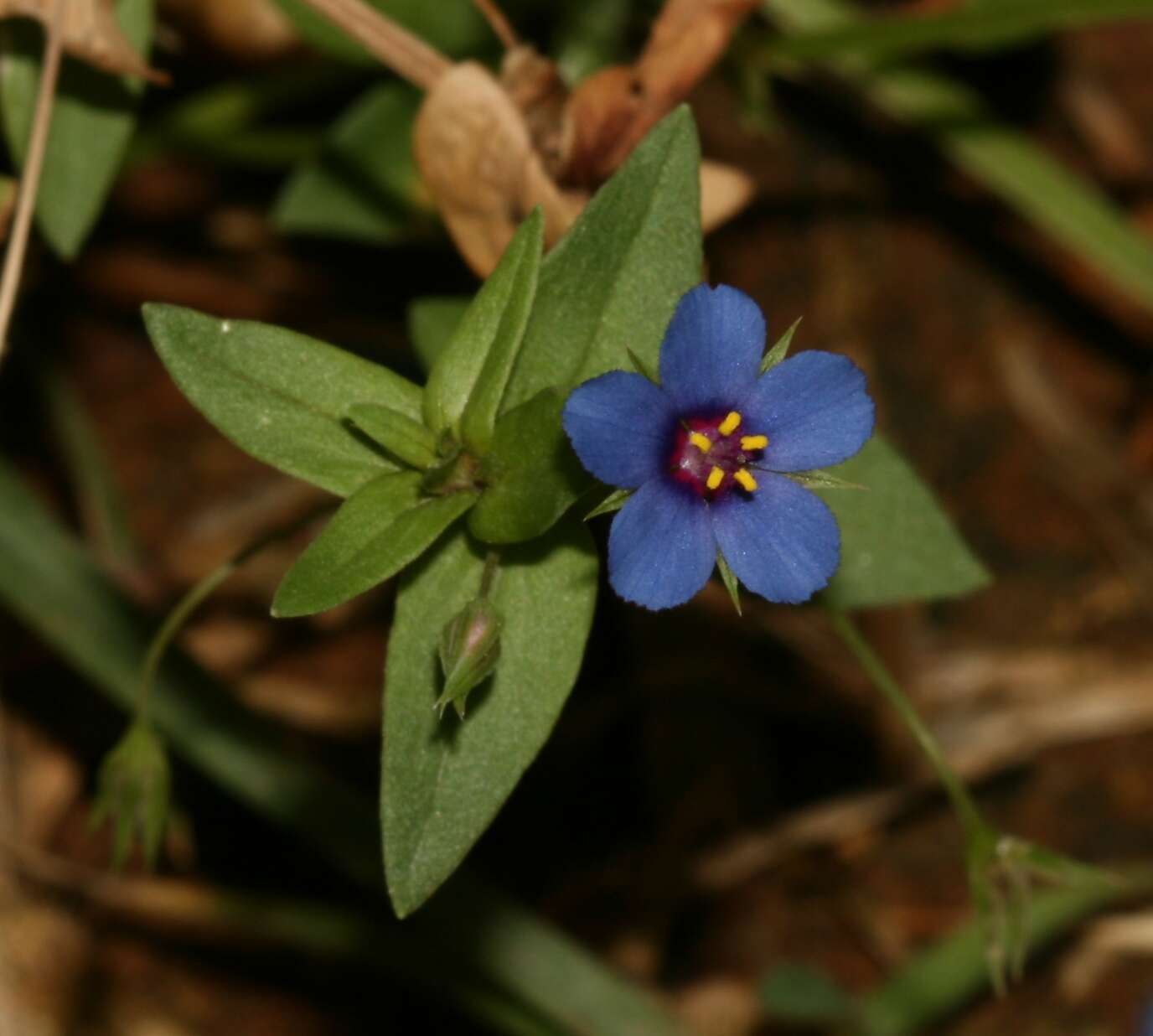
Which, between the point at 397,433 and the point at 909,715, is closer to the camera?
the point at 397,433

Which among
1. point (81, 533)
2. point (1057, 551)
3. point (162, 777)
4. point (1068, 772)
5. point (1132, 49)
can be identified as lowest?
point (1068, 772)

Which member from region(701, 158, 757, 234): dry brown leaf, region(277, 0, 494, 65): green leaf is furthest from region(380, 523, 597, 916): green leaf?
region(277, 0, 494, 65): green leaf

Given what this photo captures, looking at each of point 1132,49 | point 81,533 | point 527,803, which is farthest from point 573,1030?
point 1132,49

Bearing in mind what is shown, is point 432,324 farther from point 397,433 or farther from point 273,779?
point 273,779

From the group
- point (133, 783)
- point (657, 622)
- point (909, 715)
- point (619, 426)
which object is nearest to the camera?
point (619, 426)

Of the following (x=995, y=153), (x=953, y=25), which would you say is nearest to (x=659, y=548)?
(x=953, y=25)

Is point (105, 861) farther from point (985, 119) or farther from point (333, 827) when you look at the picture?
point (985, 119)
